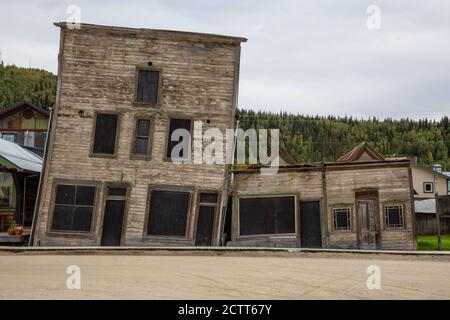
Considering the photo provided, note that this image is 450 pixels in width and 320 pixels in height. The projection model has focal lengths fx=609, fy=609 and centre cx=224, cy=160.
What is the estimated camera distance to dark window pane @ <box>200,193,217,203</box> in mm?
25984

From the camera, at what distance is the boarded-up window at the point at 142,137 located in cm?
2592

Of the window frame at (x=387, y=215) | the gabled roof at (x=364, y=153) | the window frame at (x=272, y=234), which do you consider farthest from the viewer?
the gabled roof at (x=364, y=153)

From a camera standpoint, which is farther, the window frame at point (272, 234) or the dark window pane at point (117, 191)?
the window frame at point (272, 234)

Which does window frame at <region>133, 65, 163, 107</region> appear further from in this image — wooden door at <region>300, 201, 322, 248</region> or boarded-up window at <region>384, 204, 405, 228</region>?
boarded-up window at <region>384, 204, 405, 228</region>

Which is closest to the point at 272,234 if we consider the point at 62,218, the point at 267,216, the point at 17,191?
the point at 267,216

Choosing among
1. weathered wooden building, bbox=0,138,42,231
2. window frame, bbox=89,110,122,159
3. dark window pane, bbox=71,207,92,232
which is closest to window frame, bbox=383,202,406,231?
window frame, bbox=89,110,122,159

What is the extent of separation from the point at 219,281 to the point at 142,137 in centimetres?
1438

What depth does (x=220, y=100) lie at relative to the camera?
2623cm

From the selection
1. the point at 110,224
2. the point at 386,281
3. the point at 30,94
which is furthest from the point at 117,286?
the point at 30,94

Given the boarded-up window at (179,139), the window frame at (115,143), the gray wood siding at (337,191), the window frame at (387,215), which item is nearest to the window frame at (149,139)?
the window frame at (115,143)

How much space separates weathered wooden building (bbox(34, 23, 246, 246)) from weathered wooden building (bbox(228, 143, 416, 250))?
1711 millimetres

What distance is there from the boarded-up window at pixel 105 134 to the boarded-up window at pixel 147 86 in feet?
4.87

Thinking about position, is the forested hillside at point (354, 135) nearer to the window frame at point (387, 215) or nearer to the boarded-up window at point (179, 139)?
the window frame at point (387, 215)

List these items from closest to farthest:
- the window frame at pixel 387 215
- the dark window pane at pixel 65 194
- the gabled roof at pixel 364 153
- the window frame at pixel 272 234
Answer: the dark window pane at pixel 65 194
the window frame at pixel 387 215
the window frame at pixel 272 234
the gabled roof at pixel 364 153
